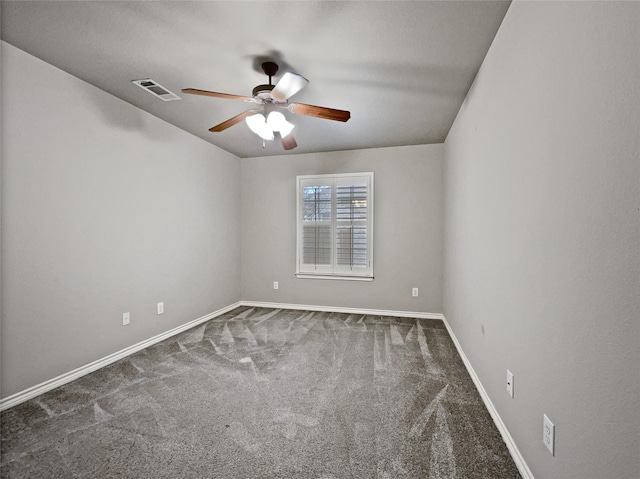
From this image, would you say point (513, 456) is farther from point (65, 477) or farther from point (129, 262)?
point (129, 262)

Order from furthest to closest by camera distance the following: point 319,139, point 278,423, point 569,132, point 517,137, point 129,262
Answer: point 319,139 → point 129,262 → point 278,423 → point 517,137 → point 569,132

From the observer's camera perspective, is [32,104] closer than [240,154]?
Yes

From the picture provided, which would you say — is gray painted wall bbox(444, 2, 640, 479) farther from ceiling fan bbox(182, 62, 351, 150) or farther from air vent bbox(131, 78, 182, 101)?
air vent bbox(131, 78, 182, 101)

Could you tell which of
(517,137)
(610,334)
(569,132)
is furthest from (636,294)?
(517,137)

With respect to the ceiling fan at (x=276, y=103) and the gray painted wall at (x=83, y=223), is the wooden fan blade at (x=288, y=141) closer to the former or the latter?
the ceiling fan at (x=276, y=103)

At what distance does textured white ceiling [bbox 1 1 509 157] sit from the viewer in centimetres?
168

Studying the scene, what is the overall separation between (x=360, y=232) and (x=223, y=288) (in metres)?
2.22

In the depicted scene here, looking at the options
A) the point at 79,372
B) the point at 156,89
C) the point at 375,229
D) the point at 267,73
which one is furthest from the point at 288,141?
the point at 79,372

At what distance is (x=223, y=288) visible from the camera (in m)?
4.39

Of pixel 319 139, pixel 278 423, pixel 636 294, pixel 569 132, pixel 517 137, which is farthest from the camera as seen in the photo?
pixel 319 139

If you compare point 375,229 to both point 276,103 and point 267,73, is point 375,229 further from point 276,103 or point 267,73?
point 267,73

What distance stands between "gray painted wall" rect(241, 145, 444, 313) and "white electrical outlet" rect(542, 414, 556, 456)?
2.96 m

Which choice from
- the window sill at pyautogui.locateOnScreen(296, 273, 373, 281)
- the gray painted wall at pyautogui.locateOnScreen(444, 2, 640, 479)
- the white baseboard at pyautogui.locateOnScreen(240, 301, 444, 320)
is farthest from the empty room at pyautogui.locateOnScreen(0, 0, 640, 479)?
the window sill at pyautogui.locateOnScreen(296, 273, 373, 281)

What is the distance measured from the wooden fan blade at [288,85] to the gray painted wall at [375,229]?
2.43 m
